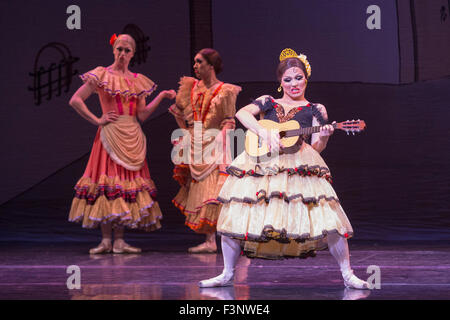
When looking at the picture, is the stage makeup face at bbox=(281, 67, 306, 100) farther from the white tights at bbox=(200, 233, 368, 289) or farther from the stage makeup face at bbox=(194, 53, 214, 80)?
the stage makeup face at bbox=(194, 53, 214, 80)

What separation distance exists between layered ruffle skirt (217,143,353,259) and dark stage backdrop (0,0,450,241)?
2512 millimetres

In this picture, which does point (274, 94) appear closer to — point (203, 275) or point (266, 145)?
point (203, 275)

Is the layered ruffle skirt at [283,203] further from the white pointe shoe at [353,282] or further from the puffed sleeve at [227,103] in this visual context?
the puffed sleeve at [227,103]

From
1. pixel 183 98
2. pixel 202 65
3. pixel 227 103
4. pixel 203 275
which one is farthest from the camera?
pixel 183 98

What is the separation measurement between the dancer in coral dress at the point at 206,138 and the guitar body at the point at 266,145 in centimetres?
155

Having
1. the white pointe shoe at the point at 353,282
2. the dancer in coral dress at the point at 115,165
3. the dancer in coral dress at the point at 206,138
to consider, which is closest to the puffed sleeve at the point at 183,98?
the dancer in coral dress at the point at 206,138

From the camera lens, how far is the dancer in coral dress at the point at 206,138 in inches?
182

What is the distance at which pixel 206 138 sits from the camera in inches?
185

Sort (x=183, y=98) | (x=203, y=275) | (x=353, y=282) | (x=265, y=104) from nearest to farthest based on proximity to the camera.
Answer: (x=353, y=282) → (x=265, y=104) → (x=203, y=275) → (x=183, y=98)

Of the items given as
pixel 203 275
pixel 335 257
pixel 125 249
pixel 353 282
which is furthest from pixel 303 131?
pixel 125 249

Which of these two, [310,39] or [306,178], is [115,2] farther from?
[306,178]

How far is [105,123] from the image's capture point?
469 centimetres

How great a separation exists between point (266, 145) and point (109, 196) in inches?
78.8

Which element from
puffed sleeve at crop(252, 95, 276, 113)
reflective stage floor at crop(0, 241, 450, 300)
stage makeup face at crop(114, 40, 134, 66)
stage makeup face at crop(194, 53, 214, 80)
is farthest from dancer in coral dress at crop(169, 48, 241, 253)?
puffed sleeve at crop(252, 95, 276, 113)
